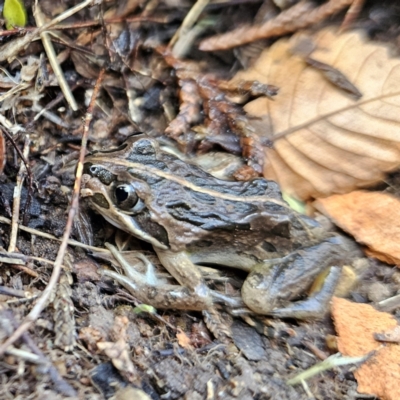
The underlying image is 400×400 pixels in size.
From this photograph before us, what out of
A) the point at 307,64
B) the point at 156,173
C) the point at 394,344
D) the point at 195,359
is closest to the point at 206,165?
the point at 156,173

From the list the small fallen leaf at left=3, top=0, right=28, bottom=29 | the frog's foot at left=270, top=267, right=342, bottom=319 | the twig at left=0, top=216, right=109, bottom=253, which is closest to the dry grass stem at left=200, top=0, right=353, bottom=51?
the small fallen leaf at left=3, top=0, right=28, bottom=29

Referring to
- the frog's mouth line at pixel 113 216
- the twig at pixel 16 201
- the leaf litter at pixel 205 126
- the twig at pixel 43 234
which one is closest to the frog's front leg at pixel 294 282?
the leaf litter at pixel 205 126

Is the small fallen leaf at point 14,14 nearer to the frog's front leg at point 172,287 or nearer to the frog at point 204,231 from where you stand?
the frog at point 204,231

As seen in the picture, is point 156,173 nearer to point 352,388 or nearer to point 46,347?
point 46,347

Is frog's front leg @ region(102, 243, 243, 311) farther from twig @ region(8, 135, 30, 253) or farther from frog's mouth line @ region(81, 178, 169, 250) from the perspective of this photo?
twig @ region(8, 135, 30, 253)

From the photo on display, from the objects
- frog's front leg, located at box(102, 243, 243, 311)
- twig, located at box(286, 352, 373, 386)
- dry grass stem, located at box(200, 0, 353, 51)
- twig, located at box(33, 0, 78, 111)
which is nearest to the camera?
twig, located at box(286, 352, 373, 386)

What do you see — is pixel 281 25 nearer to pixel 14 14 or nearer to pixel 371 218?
pixel 371 218
